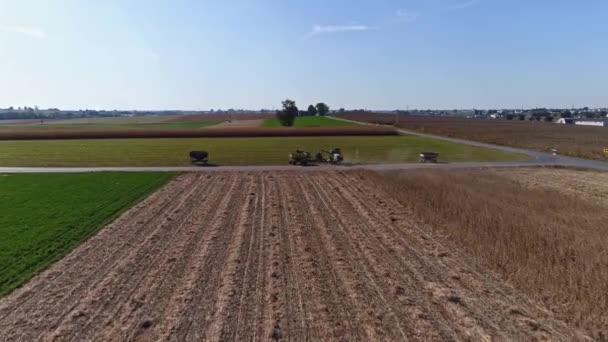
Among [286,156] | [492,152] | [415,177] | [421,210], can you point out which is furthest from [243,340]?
[492,152]

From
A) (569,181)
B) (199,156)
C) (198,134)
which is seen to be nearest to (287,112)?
(198,134)

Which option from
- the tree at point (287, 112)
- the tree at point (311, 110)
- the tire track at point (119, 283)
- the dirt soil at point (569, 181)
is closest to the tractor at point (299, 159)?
the dirt soil at point (569, 181)

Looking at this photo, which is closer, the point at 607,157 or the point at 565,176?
the point at 565,176

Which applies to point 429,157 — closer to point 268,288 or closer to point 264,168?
point 264,168

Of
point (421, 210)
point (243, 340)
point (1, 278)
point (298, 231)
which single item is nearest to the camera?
point (243, 340)

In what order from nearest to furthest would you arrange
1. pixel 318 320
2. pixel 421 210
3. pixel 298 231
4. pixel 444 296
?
pixel 318 320
pixel 444 296
pixel 298 231
pixel 421 210

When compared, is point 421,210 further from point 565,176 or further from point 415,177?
point 565,176

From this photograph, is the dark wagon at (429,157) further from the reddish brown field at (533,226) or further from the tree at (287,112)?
the tree at (287,112)
